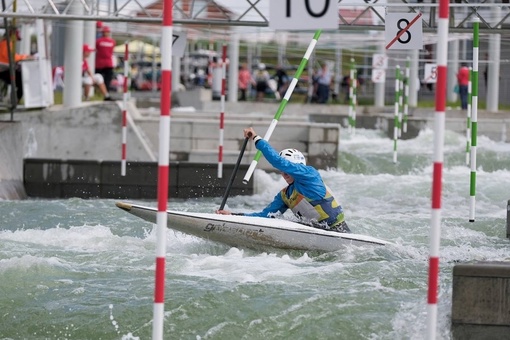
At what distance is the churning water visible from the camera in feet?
26.7

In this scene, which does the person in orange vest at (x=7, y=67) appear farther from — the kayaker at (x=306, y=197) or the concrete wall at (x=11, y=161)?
the kayaker at (x=306, y=197)

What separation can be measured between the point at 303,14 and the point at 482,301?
1.97m

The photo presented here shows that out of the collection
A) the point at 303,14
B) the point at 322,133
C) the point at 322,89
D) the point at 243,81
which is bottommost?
the point at 322,133

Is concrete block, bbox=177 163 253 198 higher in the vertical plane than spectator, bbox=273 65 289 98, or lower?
lower

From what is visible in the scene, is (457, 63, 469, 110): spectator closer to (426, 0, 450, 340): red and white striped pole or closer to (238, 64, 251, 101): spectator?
(238, 64, 251, 101): spectator

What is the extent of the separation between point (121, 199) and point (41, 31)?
362 centimetres

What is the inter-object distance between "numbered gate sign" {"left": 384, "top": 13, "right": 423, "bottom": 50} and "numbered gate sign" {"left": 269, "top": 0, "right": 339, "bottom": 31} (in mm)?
6587

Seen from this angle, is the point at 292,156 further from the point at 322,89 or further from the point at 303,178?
the point at 322,89

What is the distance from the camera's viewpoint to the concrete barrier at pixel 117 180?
54.2ft

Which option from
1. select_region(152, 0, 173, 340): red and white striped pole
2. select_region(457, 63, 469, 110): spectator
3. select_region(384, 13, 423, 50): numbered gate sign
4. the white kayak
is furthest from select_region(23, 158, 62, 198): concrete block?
select_region(457, 63, 469, 110): spectator

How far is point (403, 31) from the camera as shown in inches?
531

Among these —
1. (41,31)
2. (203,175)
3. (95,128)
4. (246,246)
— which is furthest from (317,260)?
(41,31)

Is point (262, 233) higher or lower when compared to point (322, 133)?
lower

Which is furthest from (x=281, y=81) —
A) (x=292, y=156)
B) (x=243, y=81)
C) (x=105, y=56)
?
(x=292, y=156)
